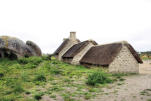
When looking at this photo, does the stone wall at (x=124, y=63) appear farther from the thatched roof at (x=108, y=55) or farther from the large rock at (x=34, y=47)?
the large rock at (x=34, y=47)

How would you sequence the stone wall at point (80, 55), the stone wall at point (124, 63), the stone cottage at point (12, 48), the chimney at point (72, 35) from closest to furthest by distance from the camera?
the stone wall at point (124, 63), the stone cottage at point (12, 48), the stone wall at point (80, 55), the chimney at point (72, 35)

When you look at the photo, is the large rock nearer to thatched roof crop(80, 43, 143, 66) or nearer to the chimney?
thatched roof crop(80, 43, 143, 66)

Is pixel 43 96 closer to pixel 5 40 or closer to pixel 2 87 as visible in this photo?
pixel 2 87

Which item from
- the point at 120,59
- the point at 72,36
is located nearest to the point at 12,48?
the point at 120,59

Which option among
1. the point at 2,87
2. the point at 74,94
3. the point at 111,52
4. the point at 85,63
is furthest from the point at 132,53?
the point at 2,87

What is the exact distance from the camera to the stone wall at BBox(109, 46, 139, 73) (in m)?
19.4

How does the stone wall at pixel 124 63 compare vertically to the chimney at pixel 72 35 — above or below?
below

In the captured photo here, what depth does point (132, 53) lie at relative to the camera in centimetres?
2038

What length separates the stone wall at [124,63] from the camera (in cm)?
1938

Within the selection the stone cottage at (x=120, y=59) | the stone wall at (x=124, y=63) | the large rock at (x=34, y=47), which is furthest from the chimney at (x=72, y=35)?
the stone wall at (x=124, y=63)

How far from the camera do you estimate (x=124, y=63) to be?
2006 cm

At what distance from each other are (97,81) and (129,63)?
8884 millimetres

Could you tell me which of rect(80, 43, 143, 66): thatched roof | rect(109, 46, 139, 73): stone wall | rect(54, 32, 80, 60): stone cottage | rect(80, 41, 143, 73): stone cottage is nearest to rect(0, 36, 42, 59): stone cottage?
rect(80, 43, 143, 66): thatched roof

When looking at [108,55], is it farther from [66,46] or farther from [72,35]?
[72,35]
